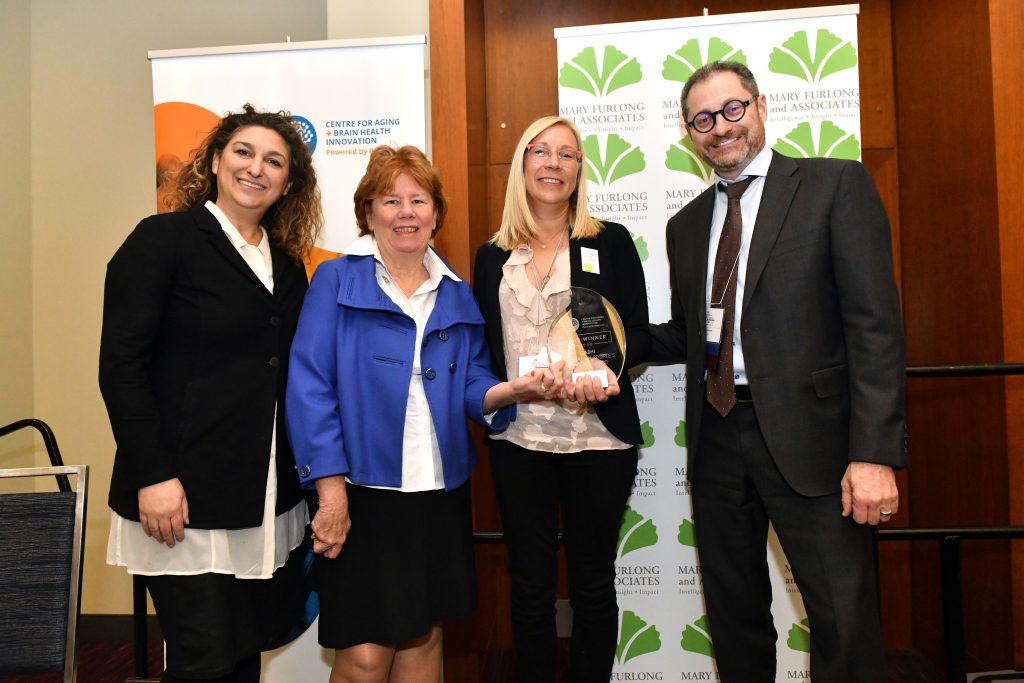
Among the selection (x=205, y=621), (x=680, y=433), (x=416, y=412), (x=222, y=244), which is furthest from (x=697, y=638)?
(x=222, y=244)

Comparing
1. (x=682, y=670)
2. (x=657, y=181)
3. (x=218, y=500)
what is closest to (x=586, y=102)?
(x=657, y=181)

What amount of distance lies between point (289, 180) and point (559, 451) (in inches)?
44.5

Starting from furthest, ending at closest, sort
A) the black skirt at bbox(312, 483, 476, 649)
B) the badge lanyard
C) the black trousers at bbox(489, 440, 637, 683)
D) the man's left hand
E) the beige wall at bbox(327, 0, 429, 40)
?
1. the beige wall at bbox(327, 0, 429, 40)
2. the black trousers at bbox(489, 440, 637, 683)
3. the badge lanyard
4. the black skirt at bbox(312, 483, 476, 649)
5. the man's left hand

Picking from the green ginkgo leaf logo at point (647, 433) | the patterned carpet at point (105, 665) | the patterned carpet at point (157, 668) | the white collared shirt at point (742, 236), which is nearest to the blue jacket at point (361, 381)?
the white collared shirt at point (742, 236)

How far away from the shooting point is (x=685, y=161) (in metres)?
2.60

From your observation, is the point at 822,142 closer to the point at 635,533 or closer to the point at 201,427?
the point at 635,533

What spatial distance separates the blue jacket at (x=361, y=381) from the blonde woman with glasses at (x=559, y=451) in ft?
0.85

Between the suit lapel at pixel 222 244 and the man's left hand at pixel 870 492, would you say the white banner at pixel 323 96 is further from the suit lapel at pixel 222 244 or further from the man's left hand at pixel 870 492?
the man's left hand at pixel 870 492

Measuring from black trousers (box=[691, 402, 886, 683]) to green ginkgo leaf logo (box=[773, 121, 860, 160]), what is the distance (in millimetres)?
1287

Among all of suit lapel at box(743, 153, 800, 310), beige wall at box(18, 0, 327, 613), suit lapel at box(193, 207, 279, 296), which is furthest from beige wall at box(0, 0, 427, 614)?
suit lapel at box(743, 153, 800, 310)

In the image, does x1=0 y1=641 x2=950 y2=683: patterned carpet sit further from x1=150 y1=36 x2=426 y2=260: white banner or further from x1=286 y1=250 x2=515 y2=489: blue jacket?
x1=150 y1=36 x2=426 y2=260: white banner

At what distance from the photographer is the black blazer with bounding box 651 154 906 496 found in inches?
→ 62.4

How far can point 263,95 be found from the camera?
2.60 meters

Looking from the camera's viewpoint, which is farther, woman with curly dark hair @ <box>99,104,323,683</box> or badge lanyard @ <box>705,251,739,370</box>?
badge lanyard @ <box>705,251,739,370</box>
